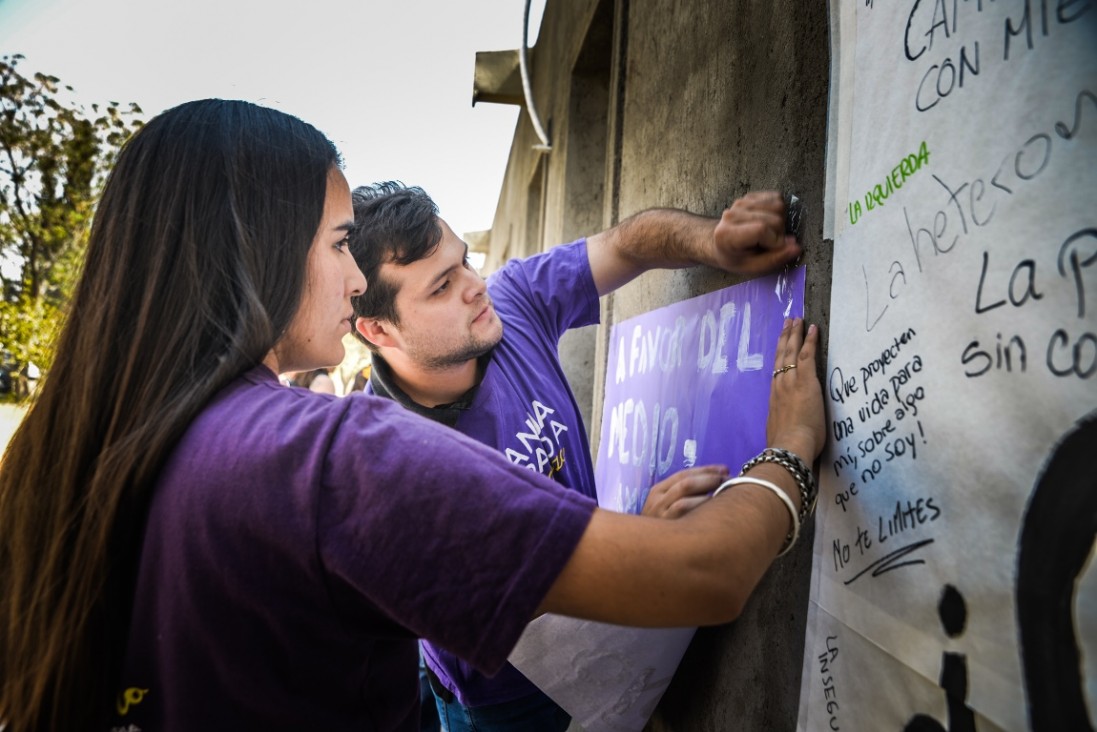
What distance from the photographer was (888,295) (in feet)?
3.10

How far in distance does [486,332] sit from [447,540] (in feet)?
3.97

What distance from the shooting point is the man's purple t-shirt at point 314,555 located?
30.3 inches

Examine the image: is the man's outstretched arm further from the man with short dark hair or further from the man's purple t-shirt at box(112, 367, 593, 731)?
the man's purple t-shirt at box(112, 367, 593, 731)

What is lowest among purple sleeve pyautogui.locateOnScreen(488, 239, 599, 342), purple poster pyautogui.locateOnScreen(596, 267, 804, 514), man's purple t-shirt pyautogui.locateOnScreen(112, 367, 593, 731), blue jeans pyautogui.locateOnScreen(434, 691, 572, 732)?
blue jeans pyautogui.locateOnScreen(434, 691, 572, 732)

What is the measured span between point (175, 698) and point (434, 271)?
137cm

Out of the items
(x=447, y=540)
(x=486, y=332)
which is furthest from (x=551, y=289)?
(x=447, y=540)

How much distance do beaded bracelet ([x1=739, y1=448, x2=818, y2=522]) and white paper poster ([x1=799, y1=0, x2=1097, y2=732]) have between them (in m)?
0.07

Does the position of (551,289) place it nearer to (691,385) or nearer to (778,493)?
(691,385)

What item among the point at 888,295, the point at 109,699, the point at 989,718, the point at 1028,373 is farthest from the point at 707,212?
the point at 109,699

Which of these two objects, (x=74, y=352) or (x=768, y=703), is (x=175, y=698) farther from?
(x=768, y=703)

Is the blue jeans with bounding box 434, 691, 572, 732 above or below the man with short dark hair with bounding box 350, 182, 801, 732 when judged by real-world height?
below

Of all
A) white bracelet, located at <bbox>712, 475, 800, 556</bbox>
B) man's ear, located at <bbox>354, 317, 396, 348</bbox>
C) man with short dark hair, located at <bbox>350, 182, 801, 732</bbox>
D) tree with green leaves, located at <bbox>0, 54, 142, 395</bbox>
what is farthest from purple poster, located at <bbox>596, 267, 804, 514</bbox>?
tree with green leaves, located at <bbox>0, 54, 142, 395</bbox>

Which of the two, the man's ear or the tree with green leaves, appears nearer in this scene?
the man's ear

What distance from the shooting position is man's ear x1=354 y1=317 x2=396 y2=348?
208 cm
